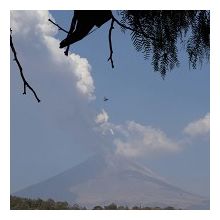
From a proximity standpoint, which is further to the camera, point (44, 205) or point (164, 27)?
point (44, 205)

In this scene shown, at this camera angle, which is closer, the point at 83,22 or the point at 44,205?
the point at 83,22

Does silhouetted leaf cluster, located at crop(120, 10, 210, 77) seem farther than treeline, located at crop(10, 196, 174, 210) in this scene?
No

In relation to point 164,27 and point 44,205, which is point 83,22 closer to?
point 164,27

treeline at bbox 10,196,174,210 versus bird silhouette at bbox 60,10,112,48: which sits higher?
bird silhouette at bbox 60,10,112,48

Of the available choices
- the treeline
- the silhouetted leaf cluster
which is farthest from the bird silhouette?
the treeline

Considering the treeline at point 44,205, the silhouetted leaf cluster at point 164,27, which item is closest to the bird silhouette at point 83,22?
the silhouetted leaf cluster at point 164,27

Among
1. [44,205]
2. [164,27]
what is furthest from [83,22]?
[44,205]

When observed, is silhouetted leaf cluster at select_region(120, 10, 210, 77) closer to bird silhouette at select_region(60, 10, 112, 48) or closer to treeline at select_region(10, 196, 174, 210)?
bird silhouette at select_region(60, 10, 112, 48)

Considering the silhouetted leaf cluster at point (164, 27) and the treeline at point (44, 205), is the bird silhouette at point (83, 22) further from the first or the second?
the treeline at point (44, 205)

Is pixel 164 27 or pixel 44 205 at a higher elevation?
pixel 164 27

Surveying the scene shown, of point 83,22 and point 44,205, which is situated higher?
point 83,22
